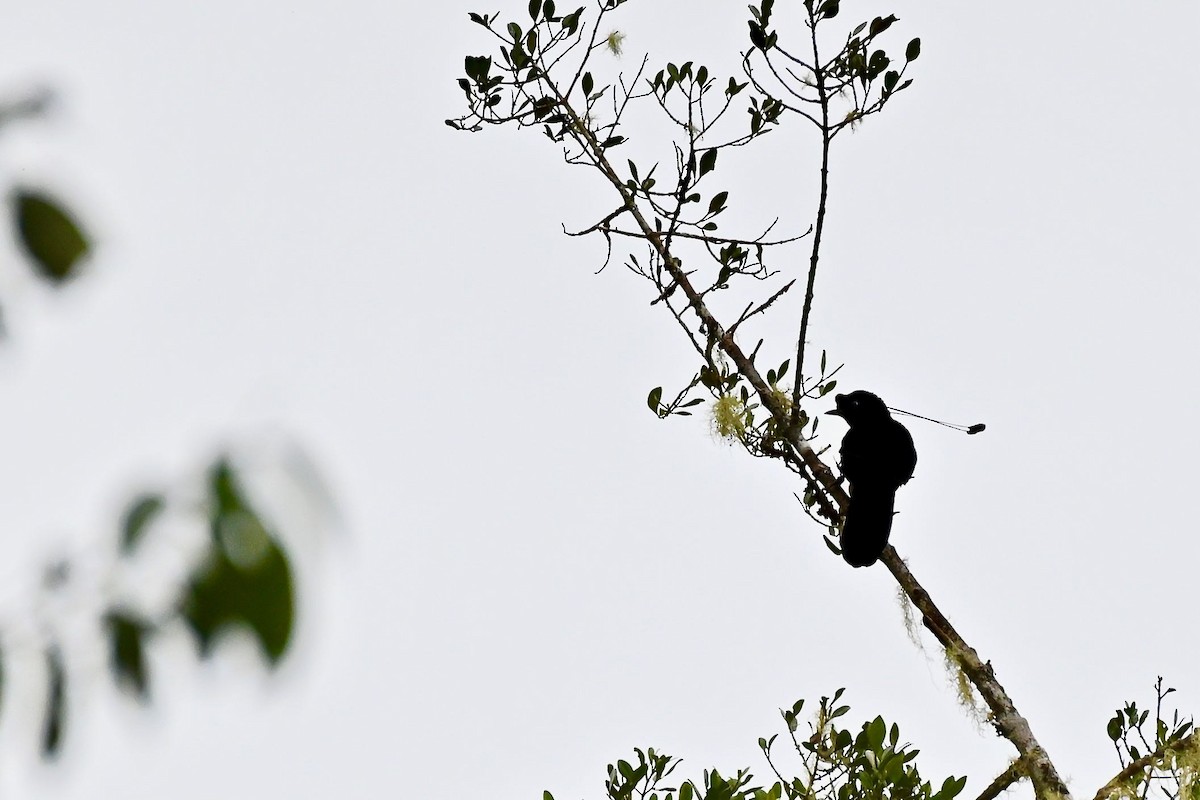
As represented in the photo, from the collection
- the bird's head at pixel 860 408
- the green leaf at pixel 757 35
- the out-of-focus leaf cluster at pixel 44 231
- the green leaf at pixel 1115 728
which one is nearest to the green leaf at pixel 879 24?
the green leaf at pixel 757 35

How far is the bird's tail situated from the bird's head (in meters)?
0.72

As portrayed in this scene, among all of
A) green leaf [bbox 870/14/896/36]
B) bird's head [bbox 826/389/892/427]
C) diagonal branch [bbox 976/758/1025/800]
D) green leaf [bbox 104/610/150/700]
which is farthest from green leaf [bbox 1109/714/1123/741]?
green leaf [bbox 104/610/150/700]

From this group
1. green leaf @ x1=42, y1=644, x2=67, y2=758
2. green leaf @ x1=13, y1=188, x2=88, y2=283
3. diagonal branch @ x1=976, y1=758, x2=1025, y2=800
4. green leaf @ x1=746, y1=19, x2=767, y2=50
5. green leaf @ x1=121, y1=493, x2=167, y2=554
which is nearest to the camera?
green leaf @ x1=121, y1=493, x2=167, y2=554

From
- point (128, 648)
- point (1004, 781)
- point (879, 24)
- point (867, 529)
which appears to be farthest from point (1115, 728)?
point (128, 648)

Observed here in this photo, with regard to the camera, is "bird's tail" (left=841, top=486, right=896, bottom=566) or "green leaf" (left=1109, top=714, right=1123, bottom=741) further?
"bird's tail" (left=841, top=486, right=896, bottom=566)

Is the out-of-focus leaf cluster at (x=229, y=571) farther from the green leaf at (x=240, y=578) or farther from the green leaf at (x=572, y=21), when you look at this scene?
the green leaf at (x=572, y=21)

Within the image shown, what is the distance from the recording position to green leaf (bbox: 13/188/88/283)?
134cm

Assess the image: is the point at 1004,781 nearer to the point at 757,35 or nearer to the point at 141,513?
the point at 757,35

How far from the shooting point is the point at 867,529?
5.21 metres

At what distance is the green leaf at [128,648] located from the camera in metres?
1.19

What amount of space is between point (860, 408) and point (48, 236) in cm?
498

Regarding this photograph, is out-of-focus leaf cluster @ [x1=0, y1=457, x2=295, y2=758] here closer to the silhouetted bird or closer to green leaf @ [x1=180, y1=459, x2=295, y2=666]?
green leaf @ [x1=180, y1=459, x2=295, y2=666]

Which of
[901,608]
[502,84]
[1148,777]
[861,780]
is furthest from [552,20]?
[1148,777]

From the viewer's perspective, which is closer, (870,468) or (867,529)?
(867,529)
